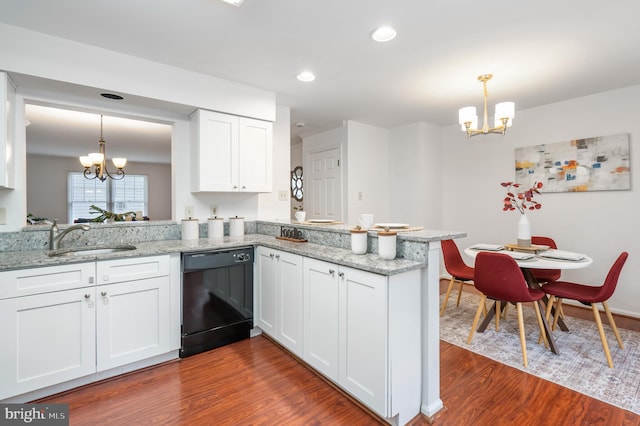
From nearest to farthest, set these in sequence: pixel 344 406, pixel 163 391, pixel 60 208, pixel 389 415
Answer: pixel 389 415 → pixel 344 406 → pixel 163 391 → pixel 60 208

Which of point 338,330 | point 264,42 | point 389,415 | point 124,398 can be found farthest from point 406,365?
point 264,42

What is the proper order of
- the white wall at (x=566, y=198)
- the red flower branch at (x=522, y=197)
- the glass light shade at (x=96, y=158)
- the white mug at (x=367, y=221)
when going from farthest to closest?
the glass light shade at (x=96, y=158)
the white wall at (x=566, y=198)
the red flower branch at (x=522, y=197)
the white mug at (x=367, y=221)

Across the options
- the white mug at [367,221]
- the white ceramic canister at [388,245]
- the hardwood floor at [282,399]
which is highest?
the white mug at [367,221]

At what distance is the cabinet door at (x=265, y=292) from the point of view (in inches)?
98.0

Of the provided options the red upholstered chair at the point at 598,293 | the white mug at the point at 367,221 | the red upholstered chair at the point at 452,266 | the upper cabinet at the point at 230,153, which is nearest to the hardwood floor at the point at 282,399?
the red upholstered chair at the point at 598,293

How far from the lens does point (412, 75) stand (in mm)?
2744

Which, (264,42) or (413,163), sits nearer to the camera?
(264,42)

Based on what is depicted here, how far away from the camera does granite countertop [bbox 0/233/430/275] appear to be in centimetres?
167

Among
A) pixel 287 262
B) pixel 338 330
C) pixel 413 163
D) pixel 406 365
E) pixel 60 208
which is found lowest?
pixel 406 365

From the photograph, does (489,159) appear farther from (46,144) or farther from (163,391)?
(46,144)

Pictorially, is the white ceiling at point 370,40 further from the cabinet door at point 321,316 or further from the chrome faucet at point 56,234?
the cabinet door at point 321,316

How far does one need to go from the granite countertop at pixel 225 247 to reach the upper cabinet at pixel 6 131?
527mm

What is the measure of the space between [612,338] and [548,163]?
6.42 ft

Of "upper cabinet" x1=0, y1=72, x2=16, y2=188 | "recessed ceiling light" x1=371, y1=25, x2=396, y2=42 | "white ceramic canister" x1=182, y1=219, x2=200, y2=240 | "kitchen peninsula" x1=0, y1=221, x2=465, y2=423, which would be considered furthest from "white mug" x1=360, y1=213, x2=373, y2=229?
"upper cabinet" x1=0, y1=72, x2=16, y2=188
